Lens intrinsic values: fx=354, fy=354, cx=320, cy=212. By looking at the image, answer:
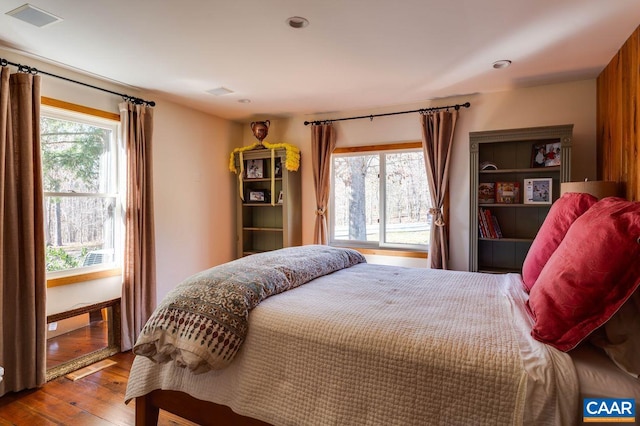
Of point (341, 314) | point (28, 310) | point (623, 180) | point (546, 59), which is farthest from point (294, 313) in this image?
point (546, 59)

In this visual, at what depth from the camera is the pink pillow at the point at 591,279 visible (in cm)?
112

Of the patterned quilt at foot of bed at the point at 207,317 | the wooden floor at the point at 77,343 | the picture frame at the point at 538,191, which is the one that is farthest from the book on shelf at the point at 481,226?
the wooden floor at the point at 77,343

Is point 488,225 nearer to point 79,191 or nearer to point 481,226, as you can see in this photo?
point 481,226

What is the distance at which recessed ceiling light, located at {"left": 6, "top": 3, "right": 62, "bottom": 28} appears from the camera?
1924mm

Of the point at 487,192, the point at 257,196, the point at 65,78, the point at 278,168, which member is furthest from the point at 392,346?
the point at 257,196

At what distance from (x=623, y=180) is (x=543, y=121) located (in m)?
1.03

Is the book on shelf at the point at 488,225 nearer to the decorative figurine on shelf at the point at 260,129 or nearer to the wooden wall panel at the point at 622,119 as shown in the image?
the wooden wall panel at the point at 622,119

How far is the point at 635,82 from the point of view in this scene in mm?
2229

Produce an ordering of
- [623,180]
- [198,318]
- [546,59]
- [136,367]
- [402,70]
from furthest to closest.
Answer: [402,70]
[546,59]
[623,180]
[136,367]
[198,318]

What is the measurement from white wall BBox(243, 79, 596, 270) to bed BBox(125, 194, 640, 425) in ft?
5.20

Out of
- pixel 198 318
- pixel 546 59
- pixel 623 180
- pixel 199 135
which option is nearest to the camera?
pixel 198 318

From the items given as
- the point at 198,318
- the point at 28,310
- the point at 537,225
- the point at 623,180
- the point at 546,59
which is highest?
the point at 546,59

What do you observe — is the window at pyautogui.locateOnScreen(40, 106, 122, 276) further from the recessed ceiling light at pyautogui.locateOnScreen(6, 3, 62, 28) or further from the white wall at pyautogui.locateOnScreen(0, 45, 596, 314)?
the recessed ceiling light at pyautogui.locateOnScreen(6, 3, 62, 28)

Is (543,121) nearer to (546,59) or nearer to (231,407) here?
(546,59)
